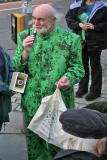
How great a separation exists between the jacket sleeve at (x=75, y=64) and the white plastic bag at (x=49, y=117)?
19 cm

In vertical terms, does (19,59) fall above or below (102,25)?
below

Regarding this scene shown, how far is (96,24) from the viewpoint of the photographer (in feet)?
17.3

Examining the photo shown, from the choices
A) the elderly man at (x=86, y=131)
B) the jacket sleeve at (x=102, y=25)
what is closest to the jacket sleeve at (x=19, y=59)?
the elderly man at (x=86, y=131)

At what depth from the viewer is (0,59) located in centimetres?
333

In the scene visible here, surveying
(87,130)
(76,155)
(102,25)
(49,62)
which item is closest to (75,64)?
(49,62)

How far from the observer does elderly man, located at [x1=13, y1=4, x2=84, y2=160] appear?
3.23m

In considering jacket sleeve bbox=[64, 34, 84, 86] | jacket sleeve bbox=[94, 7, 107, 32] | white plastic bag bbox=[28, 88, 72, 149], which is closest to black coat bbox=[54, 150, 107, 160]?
white plastic bag bbox=[28, 88, 72, 149]

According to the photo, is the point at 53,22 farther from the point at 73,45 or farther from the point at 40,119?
the point at 40,119

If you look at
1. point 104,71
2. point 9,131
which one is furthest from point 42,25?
point 104,71

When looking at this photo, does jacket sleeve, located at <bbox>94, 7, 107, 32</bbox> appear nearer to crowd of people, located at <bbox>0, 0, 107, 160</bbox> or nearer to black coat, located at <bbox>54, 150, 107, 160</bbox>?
crowd of people, located at <bbox>0, 0, 107, 160</bbox>

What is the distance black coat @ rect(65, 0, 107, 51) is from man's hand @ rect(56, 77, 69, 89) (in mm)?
2214

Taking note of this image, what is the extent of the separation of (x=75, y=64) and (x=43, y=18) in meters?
0.55

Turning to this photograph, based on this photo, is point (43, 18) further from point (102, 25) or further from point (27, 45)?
point (102, 25)

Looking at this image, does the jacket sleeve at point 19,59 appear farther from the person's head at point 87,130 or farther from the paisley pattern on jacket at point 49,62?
the person's head at point 87,130
